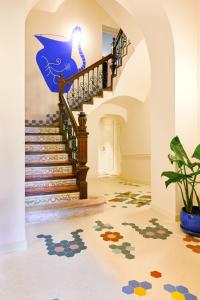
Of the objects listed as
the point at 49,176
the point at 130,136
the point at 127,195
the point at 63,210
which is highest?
the point at 130,136

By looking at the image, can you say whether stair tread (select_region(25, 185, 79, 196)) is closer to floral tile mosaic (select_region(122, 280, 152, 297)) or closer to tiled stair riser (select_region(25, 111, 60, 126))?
floral tile mosaic (select_region(122, 280, 152, 297))

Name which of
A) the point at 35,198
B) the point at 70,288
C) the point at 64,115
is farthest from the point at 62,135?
the point at 70,288

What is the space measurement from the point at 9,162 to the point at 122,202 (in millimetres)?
2341

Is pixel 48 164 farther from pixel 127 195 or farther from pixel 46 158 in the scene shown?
pixel 127 195

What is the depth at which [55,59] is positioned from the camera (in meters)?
6.22

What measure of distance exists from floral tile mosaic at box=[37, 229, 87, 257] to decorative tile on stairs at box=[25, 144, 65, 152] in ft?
7.21

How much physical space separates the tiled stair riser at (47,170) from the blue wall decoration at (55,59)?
317cm

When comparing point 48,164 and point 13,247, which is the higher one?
point 48,164

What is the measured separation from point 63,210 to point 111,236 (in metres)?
0.90

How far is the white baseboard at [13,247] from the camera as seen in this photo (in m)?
1.93

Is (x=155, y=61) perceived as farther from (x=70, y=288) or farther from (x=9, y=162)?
(x=70, y=288)

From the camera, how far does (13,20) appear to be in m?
1.93

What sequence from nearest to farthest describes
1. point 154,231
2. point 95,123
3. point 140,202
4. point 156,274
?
point 156,274 < point 154,231 < point 140,202 < point 95,123

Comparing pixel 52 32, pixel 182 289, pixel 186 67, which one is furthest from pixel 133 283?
pixel 52 32
